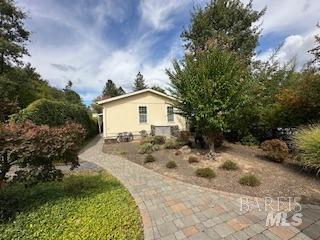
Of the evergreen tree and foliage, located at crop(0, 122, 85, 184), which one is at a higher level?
the evergreen tree

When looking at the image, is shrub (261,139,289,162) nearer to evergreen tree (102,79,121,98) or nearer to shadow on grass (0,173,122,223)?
shadow on grass (0,173,122,223)

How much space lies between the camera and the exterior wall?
15703 millimetres

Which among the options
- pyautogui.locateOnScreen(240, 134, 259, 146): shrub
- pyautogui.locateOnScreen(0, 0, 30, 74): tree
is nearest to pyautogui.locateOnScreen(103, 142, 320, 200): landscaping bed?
pyautogui.locateOnScreen(240, 134, 259, 146): shrub

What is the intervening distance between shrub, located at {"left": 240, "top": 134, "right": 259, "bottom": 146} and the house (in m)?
5.82

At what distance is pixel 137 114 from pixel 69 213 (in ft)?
41.8

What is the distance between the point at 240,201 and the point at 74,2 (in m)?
9.37

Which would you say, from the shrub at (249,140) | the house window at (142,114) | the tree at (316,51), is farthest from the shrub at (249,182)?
the house window at (142,114)

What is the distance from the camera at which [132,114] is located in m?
16.4

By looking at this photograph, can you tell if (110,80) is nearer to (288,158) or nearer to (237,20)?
(237,20)

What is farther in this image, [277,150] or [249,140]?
[249,140]

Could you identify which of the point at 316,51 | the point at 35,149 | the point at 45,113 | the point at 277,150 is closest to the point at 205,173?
the point at 277,150

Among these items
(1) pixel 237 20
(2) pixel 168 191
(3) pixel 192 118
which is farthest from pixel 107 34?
(1) pixel 237 20

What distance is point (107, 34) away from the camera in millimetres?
11766

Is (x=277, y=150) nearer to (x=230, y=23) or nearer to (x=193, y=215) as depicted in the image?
(x=193, y=215)
